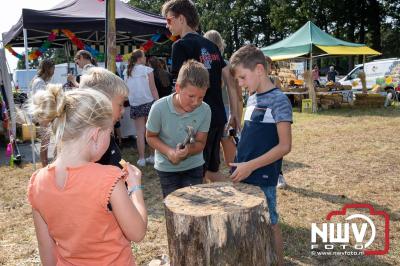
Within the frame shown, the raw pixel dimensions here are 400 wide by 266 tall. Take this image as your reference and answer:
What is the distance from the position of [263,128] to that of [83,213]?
130 centimetres

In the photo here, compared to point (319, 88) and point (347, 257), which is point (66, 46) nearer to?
point (319, 88)

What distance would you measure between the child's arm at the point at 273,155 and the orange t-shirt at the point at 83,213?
0.94 meters

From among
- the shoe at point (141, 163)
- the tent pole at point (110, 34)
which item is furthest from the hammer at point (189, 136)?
the shoe at point (141, 163)

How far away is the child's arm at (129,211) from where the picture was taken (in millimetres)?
1393

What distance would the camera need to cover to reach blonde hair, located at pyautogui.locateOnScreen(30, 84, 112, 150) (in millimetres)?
1394

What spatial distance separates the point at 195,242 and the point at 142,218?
1.82 ft

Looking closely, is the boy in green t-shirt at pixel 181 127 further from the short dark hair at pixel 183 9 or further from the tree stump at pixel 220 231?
the short dark hair at pixel 183 9

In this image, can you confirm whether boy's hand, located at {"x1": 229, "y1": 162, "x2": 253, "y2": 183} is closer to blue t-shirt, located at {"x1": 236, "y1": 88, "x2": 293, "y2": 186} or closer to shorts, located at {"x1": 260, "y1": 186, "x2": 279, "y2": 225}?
blue t-shirt, located at {"x1": 236, "y1": 88, "x2": 293, "y2": 186}

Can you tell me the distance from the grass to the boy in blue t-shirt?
37.2 inches

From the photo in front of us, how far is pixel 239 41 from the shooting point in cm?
4606

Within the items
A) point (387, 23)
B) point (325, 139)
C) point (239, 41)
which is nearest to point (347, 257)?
point (325, 139)

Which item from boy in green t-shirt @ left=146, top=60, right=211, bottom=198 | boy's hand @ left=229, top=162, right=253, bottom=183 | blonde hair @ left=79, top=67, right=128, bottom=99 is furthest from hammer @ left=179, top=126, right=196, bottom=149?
blonde hair @ left=79, top=67, right=128, bottom=99

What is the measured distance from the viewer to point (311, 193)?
14.7 feet

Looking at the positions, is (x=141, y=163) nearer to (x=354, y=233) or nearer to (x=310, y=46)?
(x=354, y=233)
